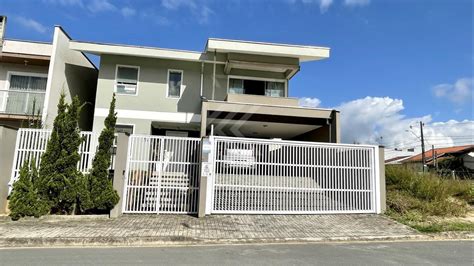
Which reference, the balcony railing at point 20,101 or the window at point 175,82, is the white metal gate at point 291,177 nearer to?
the window at point 175,82

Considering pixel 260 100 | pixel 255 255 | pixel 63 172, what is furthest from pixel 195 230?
pixel 260 100

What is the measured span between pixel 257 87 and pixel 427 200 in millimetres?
9474

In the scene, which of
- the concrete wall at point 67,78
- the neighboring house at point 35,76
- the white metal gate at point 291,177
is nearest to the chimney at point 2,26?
the neighboring house at point 35,76

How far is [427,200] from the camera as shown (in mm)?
10734

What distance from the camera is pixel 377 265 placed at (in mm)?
5578

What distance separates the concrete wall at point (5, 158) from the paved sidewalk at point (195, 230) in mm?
879

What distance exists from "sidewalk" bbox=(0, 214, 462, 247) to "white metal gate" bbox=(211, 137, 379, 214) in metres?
0.39

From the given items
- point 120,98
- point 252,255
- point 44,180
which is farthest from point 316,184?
point 120,98

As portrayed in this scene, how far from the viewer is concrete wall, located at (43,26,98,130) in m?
14.3

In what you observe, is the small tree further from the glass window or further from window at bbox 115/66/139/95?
the glass window

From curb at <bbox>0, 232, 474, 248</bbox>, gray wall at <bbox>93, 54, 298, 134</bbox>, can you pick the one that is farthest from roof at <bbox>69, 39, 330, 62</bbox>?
curb at <bbox>0, 232, 474, 248</bbox>

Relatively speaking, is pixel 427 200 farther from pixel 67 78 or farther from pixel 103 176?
pixel 67 78

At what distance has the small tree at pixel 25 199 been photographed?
28.2 feet

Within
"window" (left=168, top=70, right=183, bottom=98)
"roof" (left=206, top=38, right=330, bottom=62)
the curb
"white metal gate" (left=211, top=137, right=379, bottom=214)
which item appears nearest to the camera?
the curb
